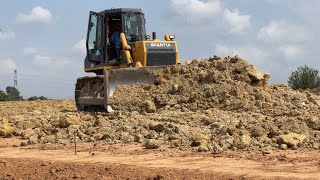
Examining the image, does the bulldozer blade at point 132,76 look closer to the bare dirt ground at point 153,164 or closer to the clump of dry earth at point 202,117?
the clump of dry earth at point 202,117

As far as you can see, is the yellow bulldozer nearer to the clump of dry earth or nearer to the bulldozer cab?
the bulldozer cab

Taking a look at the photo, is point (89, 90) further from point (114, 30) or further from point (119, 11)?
point (119, 11)

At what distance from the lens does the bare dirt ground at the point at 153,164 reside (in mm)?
6703

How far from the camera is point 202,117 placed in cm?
1074

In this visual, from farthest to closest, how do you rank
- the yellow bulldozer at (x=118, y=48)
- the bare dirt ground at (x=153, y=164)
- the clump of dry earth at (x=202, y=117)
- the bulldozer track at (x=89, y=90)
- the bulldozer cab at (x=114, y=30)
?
the bulldozer cab at (x=114, y=30) < the yellow bulldozer at (x=118, y=48) < the bulldozer track at (x=89, y=90) < the clump of dry earth at (x=202, y=117) < the bare dirt ground at (x=153, y=164)

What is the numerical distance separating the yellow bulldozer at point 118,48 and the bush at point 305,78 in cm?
1719

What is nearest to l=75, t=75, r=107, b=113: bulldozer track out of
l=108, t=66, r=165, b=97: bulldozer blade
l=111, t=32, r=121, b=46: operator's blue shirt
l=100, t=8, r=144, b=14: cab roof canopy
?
l=108, t=66, r=165, b=97: bulldozer blade

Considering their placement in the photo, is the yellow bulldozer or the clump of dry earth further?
the yellow bulldozer

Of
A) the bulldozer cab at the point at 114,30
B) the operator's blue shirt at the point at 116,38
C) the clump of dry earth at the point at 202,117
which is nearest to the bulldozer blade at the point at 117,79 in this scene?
the clump of dry earth at the point at 202,117

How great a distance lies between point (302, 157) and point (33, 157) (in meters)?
4.53

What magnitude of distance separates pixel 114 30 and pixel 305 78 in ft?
61.8

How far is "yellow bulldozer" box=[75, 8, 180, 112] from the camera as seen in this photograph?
1467 cm

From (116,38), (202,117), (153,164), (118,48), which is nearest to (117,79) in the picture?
(118,48)

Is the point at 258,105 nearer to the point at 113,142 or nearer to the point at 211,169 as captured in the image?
the point at 113,142
